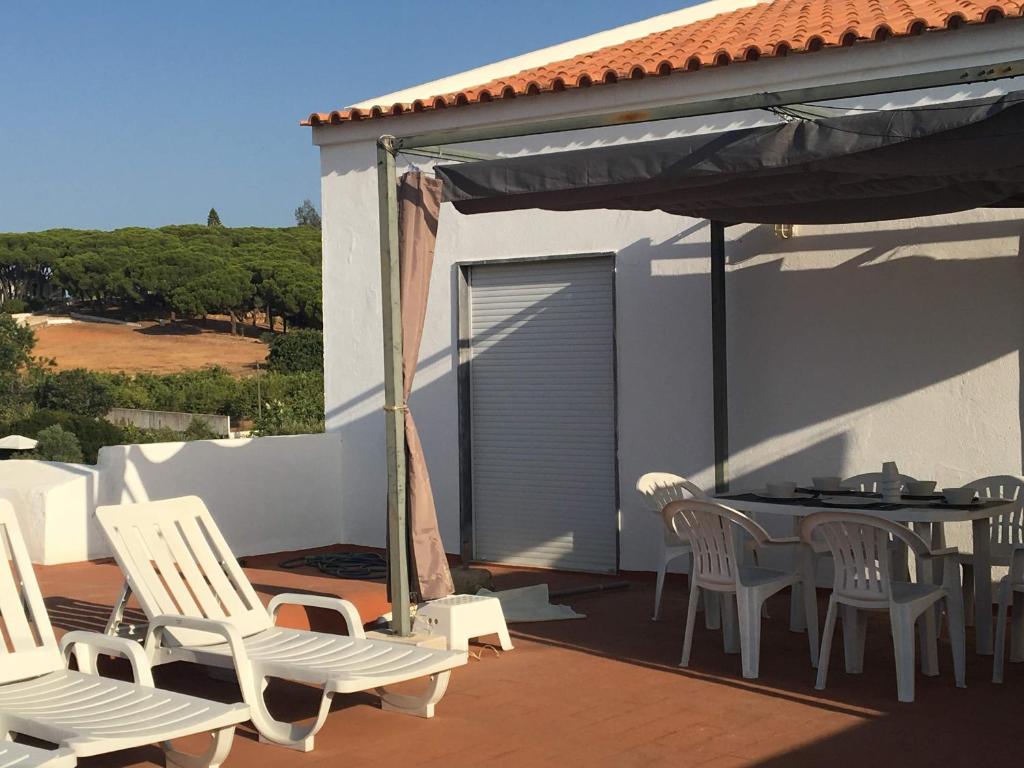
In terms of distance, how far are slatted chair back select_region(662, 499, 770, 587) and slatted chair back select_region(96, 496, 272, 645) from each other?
7.25ft

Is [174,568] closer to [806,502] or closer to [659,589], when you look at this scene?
[659,589]

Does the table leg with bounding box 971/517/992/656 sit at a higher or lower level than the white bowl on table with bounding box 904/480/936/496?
lower

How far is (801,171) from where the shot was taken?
629cm

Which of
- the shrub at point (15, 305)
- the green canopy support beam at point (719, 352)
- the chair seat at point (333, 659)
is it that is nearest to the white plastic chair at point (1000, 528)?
the green canopy support beam at point (719, 352)

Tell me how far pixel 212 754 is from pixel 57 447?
16.2 meters

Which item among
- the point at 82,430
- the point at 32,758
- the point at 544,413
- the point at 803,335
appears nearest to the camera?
the point at 32,758

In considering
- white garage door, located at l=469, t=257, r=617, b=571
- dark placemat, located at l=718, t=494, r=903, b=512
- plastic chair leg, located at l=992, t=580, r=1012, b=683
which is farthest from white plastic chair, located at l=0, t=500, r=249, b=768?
white garage door, located at l=469, t=257, r=617, b=571

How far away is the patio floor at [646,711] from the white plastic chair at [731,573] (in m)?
0.19

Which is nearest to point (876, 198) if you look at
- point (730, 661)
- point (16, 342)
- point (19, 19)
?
point (730, 661)

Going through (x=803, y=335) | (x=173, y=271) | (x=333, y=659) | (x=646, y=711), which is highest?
(x=173, y=271)

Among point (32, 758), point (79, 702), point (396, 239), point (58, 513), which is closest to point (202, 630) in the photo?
point (79, 702)

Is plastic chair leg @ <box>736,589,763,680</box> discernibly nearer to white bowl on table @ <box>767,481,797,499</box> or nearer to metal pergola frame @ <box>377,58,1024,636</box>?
white bowl on table @ <box>767,481,797,499</box>

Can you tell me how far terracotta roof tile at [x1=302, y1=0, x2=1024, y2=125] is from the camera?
8.20m

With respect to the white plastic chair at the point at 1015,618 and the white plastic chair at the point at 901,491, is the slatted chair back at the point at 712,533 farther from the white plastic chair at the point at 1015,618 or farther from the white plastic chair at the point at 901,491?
the white plastic chair at the point at 1015,618
